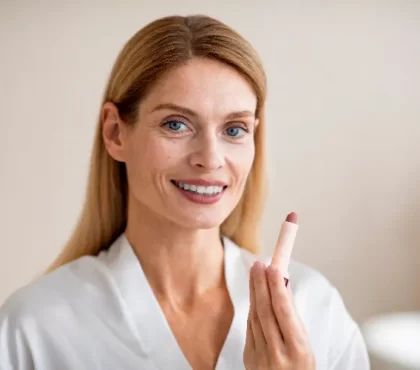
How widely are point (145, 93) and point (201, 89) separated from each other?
72 millimetres

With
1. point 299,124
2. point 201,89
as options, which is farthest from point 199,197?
point 299,124

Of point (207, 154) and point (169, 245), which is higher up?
point (207, 154)

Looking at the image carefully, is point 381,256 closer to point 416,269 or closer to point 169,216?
point 416,269

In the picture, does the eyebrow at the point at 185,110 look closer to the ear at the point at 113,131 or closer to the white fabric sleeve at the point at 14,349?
the ear at the point at 113,131

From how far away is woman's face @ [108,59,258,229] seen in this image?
0.77 metres

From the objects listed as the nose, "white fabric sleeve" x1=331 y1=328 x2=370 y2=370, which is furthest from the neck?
"white fabric sleeve" x1=331 y1=328 x2=370 y2=370

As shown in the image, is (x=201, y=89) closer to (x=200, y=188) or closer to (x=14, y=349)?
(x=200, y=188)

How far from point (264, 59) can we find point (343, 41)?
16cm

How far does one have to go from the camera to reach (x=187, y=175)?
77 cm

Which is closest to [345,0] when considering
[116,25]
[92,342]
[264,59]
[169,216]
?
[264,59]

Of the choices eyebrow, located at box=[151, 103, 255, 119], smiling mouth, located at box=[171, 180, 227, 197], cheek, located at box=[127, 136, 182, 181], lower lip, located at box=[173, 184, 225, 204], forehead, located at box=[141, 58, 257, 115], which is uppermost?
forehead, located at box=[141, 58, 257, 115]

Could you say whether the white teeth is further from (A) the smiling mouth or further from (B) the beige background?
(B) the beige background

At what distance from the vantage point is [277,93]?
122 cm

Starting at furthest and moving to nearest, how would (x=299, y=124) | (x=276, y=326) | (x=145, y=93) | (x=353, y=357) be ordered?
1. (x=299, y=124)
2. (x=353, y=357)
3. (x=145, y=93)
4. (x=276, y=326)
